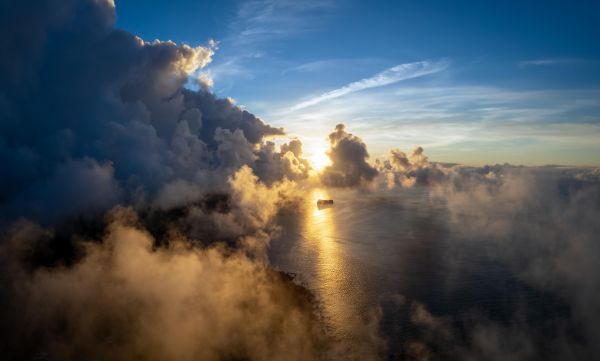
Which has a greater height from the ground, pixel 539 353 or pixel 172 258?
pixel 172 258

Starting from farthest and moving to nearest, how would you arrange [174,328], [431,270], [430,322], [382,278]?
[431,270] < [382,278] < [430,322] < [174,328]

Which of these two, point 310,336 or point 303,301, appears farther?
point 303,301

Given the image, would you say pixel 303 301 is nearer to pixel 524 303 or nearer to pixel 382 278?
pixel 382 278

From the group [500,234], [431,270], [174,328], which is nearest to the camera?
[174,328]

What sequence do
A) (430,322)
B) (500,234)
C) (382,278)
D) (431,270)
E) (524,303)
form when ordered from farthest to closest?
(500,234)
(431,270)
(382,278)
(524,303)
(430,322)

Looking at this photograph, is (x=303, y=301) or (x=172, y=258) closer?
(x=303, y=301)

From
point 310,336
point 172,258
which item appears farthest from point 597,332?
point 172,258

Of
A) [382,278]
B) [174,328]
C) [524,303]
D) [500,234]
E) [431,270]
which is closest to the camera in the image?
[174,328]

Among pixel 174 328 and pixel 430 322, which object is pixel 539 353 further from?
pixel 174 328

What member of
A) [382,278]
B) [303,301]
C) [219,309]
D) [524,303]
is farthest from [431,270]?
[219,309]
